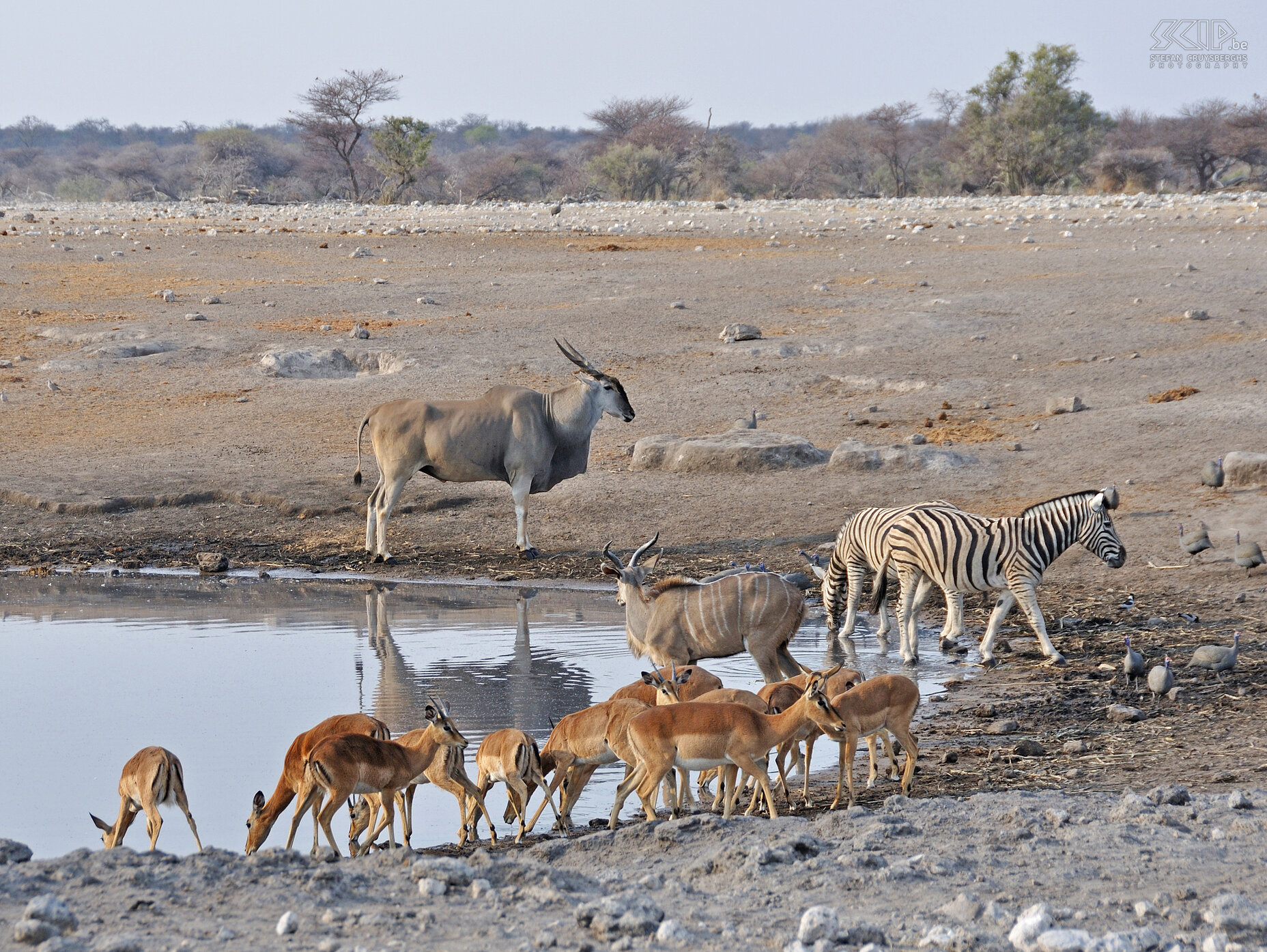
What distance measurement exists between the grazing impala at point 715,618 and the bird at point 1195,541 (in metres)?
4.05

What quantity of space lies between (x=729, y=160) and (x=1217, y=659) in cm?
4128

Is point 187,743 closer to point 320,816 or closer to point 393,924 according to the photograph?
point 320,816

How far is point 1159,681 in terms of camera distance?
25.8 feet

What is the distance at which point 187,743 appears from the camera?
25.2 feet

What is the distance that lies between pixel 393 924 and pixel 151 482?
1162cm

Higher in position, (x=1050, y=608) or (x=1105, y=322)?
(x=1105, y=322)

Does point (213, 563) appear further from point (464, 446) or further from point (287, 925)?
point (287, 925)

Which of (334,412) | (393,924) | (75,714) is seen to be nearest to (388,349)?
(334,412)

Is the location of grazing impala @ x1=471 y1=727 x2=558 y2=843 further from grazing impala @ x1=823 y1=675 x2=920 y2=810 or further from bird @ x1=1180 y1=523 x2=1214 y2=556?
bird @ x1=1180 y1=523 x2=1214 y2=556

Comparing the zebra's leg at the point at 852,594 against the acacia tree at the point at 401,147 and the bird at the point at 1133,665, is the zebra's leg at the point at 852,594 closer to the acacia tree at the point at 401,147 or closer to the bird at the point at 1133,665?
the bird at the point at 1133,665

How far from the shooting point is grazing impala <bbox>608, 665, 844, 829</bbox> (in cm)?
594

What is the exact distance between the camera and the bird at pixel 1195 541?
11.2 m

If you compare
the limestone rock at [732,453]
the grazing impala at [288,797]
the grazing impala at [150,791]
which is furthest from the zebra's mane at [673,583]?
the limestone rock at [732,453]

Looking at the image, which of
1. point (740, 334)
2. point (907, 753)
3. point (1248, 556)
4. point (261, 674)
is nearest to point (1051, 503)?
point (1248, 556)
